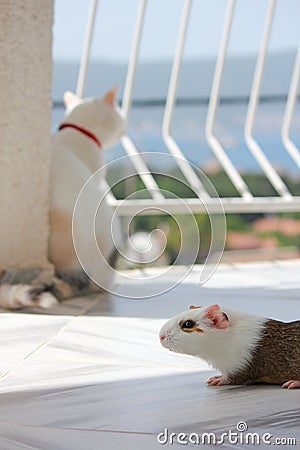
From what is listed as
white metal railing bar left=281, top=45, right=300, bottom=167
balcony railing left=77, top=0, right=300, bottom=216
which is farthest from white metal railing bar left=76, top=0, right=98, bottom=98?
white metal railing bar left=281, top=45, right=300, bottom=167

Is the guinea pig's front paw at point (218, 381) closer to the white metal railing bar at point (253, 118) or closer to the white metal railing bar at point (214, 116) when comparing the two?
the white metal railing bar at point (214, 116)

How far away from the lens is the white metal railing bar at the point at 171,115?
3264mm

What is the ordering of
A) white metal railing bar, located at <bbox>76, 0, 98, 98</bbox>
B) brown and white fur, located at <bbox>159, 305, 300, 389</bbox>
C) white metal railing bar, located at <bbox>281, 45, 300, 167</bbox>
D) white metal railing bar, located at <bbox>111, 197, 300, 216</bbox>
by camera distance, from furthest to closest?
white metal railing bar, located at <bbox>281, 45, 300, 167</bbox> < white metal railing bar, located at <bbox>111, 197, 300, 216</bbox> < white metal railing bar, located at <bbox>76, 0, 98, 98</bbox> < brown and white fur, located at <bbox>159, 305, 300, 389</bbox>

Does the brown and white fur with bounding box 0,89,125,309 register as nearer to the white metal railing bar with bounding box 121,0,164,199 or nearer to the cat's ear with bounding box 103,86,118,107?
the cat's ear with bounding box 103,86,118,107

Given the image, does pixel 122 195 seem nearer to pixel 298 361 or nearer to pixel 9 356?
pixel 9 356

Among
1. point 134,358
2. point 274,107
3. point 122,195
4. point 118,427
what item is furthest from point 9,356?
point 274,107

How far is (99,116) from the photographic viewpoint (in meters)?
2.70

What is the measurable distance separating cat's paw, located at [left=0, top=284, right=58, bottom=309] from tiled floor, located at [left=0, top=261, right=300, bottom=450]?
0.05 meters

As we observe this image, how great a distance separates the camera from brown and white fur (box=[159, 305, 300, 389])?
1377 mm

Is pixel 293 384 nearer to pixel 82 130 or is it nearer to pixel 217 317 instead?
pixel 217 317

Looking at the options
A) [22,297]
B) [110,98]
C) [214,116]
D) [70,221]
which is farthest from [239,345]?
[214,116]

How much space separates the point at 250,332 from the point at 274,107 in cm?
253

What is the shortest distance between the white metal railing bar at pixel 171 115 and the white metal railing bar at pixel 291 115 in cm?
50

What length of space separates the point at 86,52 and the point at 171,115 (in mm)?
503
